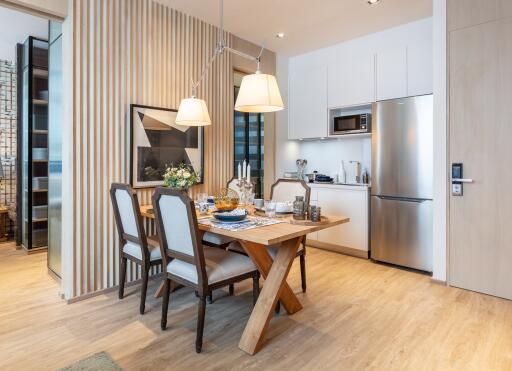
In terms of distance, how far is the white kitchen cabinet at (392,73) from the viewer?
12.2 feet

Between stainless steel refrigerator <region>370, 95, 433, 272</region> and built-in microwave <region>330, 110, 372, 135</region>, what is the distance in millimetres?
340

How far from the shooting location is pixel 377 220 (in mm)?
3656

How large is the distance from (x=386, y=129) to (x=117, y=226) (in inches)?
114

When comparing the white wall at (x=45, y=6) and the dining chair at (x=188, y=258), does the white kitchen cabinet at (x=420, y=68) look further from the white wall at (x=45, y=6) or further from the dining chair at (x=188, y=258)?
the white wall at (x=45, y=6)

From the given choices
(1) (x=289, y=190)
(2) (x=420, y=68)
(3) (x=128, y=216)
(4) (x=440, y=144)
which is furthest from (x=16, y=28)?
(4) (x=440, y=144)

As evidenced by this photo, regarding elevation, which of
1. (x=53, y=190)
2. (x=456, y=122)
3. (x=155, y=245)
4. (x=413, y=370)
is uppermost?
(x=456, y=122)

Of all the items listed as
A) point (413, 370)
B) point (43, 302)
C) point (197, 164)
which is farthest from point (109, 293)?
point (413, 370)

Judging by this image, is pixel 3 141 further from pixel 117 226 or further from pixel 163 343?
pixel 163 343

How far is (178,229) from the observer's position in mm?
1995

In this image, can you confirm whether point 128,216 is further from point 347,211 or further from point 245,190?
point 347,211

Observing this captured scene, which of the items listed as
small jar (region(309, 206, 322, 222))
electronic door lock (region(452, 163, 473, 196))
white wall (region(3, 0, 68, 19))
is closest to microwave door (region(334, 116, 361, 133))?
electronic door lock (region(452, 163, 473, 196))

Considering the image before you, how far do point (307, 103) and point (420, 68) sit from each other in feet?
4.90

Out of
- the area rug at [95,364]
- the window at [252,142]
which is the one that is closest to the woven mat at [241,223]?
the area rug at [95,364]

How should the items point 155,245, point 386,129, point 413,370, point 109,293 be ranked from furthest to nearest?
1. point 386,129
2. point 109,293
3. point 155,245
4. point 413,370
